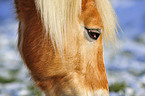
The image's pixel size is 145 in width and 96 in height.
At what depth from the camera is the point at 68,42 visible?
153 cm

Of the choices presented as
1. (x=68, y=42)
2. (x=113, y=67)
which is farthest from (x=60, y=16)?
(x=113, y=67)

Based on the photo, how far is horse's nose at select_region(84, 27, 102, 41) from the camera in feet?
5.01

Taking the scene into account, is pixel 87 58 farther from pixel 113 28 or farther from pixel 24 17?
pixel 24 17

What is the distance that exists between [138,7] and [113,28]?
27.5ft

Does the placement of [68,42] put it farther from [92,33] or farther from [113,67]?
[113,67]

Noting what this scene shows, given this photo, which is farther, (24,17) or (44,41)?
(24,17)

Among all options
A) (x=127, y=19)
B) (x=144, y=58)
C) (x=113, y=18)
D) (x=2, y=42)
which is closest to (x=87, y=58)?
(x=113, y=18)

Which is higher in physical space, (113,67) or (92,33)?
(92,33)

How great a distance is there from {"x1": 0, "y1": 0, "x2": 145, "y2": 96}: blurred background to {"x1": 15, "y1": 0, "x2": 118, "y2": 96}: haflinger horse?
39 centimetres

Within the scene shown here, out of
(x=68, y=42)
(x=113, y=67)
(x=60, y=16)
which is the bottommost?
(x=113, y=67)


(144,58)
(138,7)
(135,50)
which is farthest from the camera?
(138,7)

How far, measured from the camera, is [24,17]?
167 cm

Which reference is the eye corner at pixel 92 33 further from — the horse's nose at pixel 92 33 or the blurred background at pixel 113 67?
the blurred background at pixel 113 67

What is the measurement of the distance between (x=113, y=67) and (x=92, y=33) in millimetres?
2598
